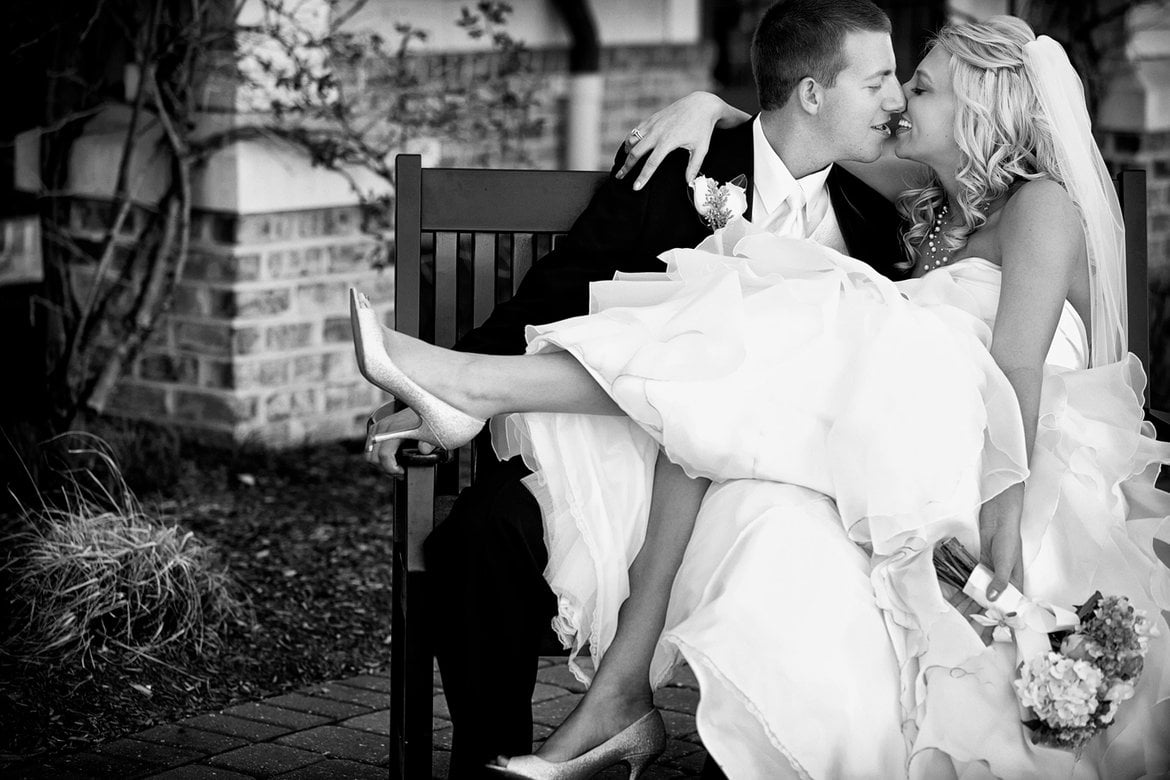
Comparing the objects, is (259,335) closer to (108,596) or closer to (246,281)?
(246,281)

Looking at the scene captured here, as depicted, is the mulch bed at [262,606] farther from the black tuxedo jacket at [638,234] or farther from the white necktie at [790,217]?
the white necktie at [790,217]

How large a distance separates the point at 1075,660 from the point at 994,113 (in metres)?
1.24

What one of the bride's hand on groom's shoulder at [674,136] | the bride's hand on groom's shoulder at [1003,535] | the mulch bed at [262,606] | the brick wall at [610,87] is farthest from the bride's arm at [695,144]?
the brick wall at [610,87]

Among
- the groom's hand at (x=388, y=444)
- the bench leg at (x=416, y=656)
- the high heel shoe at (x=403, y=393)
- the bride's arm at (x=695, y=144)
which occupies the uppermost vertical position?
the bride's arm at (x=695, y=144)

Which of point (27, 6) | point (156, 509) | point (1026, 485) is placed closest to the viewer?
point (1026, 485)

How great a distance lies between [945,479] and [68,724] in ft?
6.64

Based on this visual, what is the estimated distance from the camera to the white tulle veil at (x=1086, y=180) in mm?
3254

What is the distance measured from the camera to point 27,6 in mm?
5426

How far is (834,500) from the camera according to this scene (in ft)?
9.61

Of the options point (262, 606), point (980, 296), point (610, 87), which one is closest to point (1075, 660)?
point (980, 296)

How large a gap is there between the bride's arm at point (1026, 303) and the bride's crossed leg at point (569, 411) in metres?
0.57

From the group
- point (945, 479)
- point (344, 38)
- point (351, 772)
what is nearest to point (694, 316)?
point (945, 479)

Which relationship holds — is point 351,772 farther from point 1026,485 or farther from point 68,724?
point 1026,485

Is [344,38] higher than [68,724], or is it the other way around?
[344,38]
